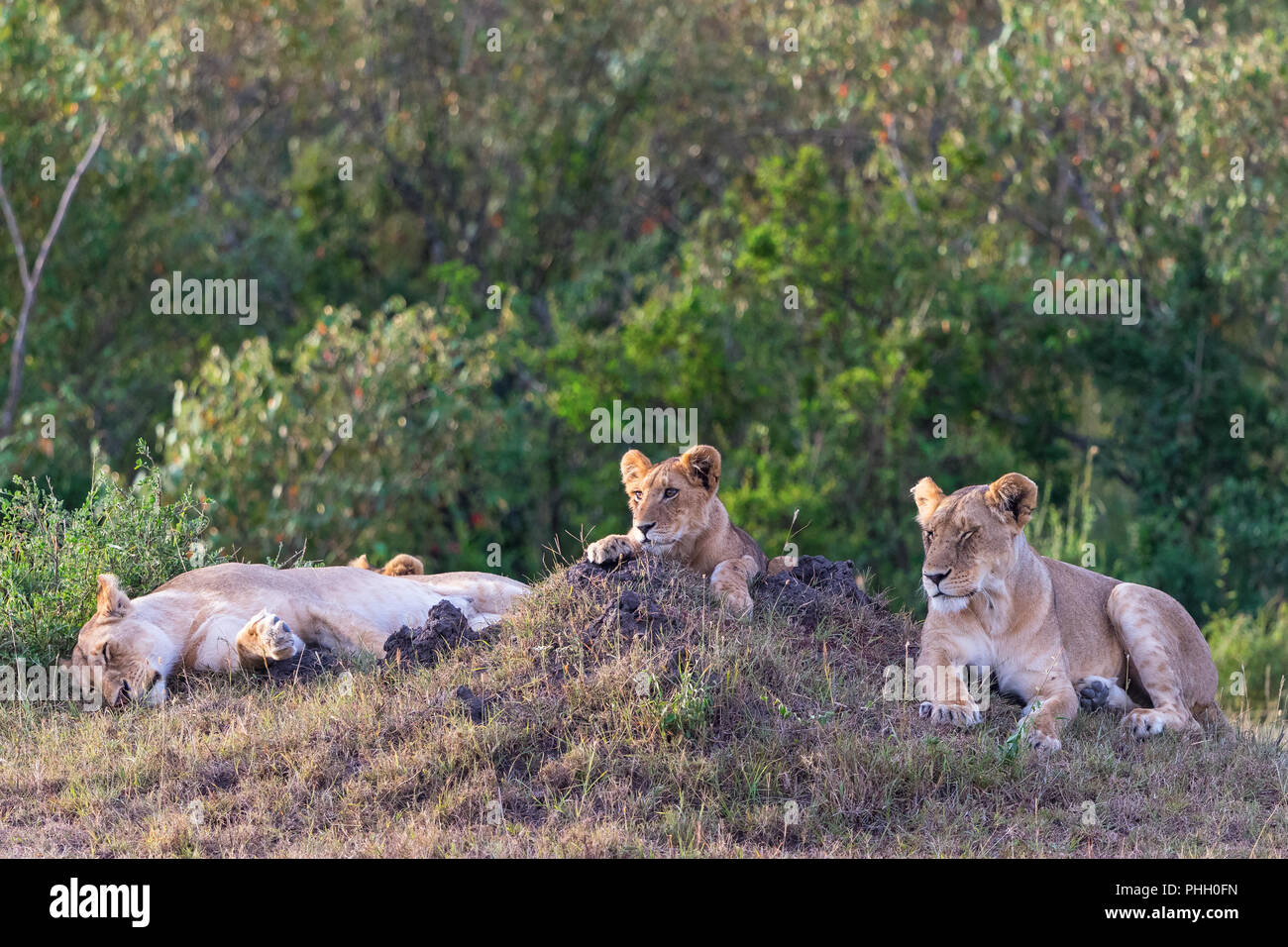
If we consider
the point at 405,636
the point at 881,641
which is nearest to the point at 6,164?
the point at 405,636

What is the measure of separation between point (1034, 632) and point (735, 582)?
1.38m

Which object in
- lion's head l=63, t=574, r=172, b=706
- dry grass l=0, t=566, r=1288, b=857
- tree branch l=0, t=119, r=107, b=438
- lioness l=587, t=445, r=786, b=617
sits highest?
tree branch l=0, t=119, r=107, b=438

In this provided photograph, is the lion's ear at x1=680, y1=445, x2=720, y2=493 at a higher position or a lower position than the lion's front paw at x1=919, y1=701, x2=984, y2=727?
higher

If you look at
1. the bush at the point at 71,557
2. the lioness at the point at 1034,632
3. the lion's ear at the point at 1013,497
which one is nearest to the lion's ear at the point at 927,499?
the lioness at the point at 1034,632

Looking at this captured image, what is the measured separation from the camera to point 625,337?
1661 cm

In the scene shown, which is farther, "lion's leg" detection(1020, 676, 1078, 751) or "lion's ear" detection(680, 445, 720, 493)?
"lion's ear" detection(680, 445, 720, 493)

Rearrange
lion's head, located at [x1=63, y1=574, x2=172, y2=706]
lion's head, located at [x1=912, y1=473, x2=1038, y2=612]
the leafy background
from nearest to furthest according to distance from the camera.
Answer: lion's head, located at [x1=912, y1=473, x2=1038, y2=612], lion's head, located at [x1=63, y1=574, x2=172, y2=706], the leafy background

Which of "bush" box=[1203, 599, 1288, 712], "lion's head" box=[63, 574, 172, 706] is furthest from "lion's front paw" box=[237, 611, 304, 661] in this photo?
"bush" box=[1203, 599, 1288, 712]

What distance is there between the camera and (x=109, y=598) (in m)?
7.58

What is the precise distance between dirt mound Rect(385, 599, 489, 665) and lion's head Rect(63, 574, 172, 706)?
3.72ft

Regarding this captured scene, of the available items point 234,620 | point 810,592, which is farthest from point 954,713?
point 234,620

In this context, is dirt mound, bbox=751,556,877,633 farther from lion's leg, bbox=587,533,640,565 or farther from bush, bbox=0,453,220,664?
bush, bbox=0,453,220,664

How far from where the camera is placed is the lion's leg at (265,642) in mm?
7398

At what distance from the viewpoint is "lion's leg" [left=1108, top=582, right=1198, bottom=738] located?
7148mm
